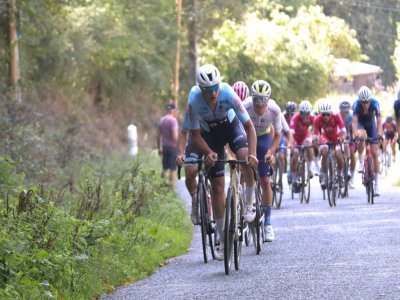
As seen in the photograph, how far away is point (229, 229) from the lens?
11.6 meters

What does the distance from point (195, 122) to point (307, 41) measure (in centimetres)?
5186

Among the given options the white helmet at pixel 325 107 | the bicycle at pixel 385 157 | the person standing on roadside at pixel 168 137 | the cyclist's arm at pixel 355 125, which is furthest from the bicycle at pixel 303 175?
the bicycle at pixel 385 157

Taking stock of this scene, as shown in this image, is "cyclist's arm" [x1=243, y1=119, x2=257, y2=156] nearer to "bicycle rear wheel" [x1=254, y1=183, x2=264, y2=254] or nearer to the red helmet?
"bicycle rear wheel" [x1=254, y1=183, x2=264, y2=254]

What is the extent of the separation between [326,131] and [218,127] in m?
9.56

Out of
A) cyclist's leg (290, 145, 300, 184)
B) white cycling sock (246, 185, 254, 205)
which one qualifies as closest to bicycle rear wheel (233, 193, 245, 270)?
white cycling sock (246, 185, 254, 205)

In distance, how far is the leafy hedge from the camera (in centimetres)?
956

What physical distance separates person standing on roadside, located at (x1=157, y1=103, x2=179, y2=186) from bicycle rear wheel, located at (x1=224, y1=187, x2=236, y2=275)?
45.8 ft

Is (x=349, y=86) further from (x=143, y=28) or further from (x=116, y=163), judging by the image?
(x=116, y=163)

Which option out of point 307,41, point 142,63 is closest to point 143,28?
point 142,63

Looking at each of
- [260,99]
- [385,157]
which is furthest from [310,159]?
[385,157]

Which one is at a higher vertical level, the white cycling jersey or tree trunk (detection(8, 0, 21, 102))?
tree trunk (detection(8, 0, 21, 102))

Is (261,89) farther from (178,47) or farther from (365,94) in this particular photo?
(178,47)

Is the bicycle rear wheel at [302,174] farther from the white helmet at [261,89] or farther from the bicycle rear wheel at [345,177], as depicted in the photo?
the white helmet at [261,89]

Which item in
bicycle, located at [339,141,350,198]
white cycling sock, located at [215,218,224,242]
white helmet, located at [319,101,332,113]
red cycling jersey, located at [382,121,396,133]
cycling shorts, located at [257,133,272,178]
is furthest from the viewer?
red cycling jersey, located at [382,121,396,133]
